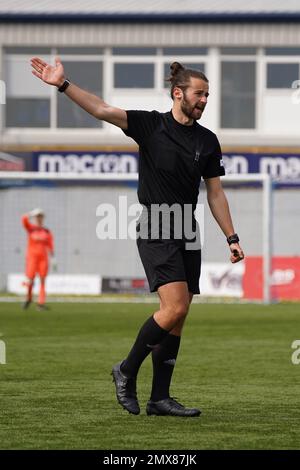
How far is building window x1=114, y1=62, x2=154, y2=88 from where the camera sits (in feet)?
120

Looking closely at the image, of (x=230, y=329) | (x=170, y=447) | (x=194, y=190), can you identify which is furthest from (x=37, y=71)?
(x=230, y=329)

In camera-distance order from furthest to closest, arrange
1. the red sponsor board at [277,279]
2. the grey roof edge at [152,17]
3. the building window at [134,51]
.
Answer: the building window at [134,51] → the grey roof edge at [152,17] → the red sponsor board at [277,279]

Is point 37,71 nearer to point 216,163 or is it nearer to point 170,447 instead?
point 216,163

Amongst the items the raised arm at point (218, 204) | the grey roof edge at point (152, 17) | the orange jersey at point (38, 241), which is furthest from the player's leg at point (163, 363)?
the grey roof edge at point (152, 17)

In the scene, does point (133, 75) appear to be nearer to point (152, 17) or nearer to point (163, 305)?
point (152, 17)

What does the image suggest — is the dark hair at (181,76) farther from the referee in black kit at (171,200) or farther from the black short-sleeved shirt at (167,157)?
the black short-sleeved shirt at (167,157)

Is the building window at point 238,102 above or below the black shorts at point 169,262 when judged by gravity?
above

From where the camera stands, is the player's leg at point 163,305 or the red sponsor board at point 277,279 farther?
the red sponsor board at point 277,279

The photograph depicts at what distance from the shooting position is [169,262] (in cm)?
915

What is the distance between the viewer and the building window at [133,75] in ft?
120

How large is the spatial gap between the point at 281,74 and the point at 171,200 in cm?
2757

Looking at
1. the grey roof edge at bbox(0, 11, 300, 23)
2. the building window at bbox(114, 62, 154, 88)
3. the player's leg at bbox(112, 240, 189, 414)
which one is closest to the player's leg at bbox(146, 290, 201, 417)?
the player's leg at bbox(112, 240, 189, 414)

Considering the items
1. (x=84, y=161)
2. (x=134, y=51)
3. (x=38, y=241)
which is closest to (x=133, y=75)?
(x=134, y=51)

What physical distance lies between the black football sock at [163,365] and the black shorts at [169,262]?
1.37 ft
